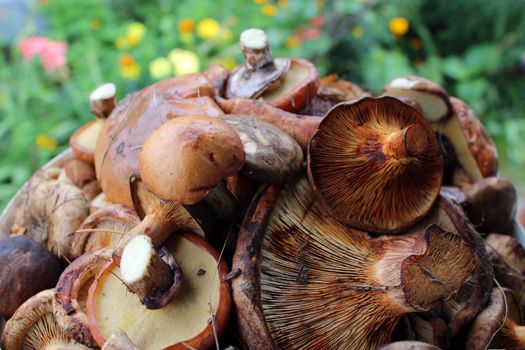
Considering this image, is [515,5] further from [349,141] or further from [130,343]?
[130,343]

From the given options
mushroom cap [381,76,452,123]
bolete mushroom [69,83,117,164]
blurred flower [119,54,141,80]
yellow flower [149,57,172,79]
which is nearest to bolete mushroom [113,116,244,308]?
bolete mushroom [69,83,117,164]

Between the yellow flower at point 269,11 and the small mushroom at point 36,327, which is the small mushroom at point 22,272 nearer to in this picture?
the small mushroom at point 36,327

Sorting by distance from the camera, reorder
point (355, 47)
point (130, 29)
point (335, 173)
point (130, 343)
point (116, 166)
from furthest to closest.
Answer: point (355, 47) < point (130, 29) < point (116, 166) < point (335, 173) < point (130, 343)

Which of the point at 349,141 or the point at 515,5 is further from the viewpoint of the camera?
the point at 515,5

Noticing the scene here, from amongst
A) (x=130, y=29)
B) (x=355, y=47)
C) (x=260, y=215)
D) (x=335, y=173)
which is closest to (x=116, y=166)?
(x=260, y=215)

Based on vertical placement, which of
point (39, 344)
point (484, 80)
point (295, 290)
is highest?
point (295, 290)
